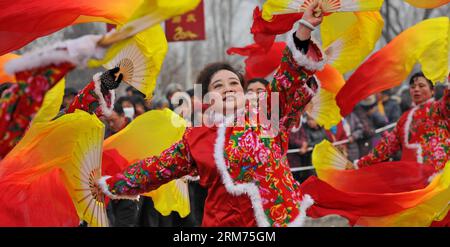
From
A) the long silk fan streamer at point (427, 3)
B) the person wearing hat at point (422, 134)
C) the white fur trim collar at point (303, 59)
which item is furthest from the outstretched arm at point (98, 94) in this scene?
the person wearing hat at point (422, 134)

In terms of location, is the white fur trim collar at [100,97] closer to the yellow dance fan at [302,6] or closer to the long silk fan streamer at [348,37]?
the long silk fan streamer at [348,37]

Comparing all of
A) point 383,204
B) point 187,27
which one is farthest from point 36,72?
point 187,27

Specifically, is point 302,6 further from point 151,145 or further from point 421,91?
point 421,91

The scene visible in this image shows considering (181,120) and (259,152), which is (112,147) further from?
(259,152)

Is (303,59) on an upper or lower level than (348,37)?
lower

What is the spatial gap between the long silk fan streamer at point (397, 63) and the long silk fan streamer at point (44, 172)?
76.7 inches

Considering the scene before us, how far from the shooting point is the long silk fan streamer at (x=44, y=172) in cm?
400

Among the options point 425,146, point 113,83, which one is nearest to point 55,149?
point 113,83

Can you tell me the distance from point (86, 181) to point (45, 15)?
35.8 inches

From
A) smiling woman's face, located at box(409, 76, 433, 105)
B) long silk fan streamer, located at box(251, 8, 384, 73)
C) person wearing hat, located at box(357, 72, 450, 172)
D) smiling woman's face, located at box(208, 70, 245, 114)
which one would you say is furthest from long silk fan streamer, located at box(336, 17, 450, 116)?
smiling woman's face, located at box(208, 70, 245, 114)

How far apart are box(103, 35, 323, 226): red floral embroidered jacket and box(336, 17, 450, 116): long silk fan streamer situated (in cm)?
174

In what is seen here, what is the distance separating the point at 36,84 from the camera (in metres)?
2.91

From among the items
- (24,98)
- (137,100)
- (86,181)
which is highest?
(137,100)

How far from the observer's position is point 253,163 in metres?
3.63
